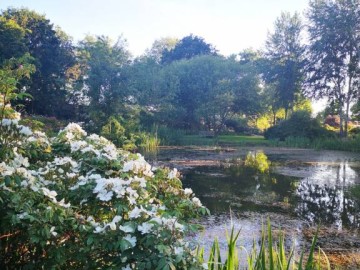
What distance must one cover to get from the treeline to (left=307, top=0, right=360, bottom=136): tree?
55 mm

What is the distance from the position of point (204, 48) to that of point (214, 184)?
115 feet

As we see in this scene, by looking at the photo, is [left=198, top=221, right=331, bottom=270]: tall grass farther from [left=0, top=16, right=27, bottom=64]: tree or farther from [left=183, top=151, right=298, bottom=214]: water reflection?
[left=0, top=16, right=27, bottom=64]: tree

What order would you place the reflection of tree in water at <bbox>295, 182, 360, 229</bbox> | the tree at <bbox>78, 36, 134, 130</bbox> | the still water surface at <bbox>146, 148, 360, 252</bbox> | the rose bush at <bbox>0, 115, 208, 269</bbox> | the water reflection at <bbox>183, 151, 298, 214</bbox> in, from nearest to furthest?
the rose bush at <bbox>0, 115, 208, 269</bbox> → the still water surface at <bbox>146, 148, 360, 252</bbox> → the reflection of tree in water at <bbox>295, 182, 360, 229</bbox> → the water reflection at <bbox>183, 151, 298, 214</bbox> → the tree at <bbox>78, 36, 134, 130</bbox>

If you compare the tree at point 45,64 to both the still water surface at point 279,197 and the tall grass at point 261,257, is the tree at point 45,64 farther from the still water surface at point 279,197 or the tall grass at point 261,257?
the tall grass at point 261,257

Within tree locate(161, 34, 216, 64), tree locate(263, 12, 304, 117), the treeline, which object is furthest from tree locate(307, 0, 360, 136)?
tree locate(161, 34, 216, 64)

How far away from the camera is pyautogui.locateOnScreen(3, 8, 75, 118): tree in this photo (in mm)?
20578

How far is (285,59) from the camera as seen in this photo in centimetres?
2697

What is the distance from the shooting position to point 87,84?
16.0 metres

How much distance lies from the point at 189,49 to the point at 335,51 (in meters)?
20.2

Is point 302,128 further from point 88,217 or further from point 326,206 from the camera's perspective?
point 88,217

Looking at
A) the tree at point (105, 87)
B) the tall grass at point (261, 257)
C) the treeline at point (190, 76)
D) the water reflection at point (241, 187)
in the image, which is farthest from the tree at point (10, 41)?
the tall grass at point (261, 257)

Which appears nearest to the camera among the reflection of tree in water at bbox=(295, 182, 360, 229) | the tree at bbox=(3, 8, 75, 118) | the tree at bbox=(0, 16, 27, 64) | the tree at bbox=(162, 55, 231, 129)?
the reflection of tree in water at bbox=(295, 182, 360, 229)

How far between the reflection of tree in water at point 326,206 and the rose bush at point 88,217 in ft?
10.7

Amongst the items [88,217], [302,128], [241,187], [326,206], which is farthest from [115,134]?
[302,128]
